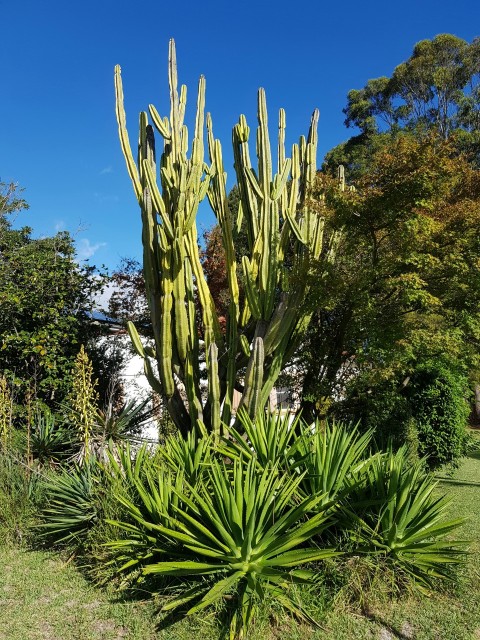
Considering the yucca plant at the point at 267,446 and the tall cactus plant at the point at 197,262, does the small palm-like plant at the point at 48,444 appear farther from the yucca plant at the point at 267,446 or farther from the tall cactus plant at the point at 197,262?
the yucca plant at the point at 267,446

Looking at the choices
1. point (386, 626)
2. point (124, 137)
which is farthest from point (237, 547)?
point (124, 137)

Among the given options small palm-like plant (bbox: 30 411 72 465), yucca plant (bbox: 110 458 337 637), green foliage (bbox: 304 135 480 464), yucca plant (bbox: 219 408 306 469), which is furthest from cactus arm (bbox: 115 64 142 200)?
yucca plant (bbox: 110 458 337 637)

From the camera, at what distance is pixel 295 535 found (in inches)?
145

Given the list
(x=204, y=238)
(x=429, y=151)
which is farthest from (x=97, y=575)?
(x=204, y=238)

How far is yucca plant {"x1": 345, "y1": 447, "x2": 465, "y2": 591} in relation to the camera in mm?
4066

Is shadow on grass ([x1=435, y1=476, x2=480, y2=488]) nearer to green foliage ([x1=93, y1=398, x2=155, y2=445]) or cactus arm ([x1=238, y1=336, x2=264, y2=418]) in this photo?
cactus arm ([x1=238, y1=336, x2=264, y2=418])

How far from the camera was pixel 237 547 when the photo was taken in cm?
369

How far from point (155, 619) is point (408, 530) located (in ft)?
6.78

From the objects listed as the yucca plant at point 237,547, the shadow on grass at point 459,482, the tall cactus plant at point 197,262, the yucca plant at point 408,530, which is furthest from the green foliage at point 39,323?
the shadow on grass at point 459,482

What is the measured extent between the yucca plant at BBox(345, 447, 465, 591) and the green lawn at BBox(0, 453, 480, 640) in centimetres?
23

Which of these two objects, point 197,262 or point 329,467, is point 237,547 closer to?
point 329,467

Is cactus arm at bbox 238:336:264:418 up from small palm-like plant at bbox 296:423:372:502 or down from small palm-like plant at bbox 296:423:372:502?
up

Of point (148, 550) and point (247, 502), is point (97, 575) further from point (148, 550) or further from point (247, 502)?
point (247, 502)

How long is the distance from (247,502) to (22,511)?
300cm
